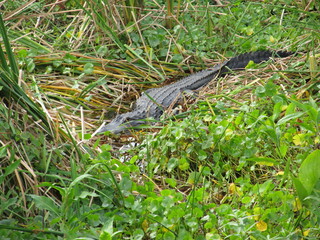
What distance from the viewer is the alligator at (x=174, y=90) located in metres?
4.83

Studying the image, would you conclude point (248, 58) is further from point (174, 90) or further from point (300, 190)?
point (300, 190)

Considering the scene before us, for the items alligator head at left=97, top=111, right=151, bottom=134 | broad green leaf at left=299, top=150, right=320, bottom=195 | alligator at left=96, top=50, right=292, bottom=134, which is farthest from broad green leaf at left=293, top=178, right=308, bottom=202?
alligator at left=96, top=50, right=292, bottom=134

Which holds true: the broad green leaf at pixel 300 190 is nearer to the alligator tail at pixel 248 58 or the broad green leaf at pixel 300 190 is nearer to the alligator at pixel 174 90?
the alligator at pixel 174 90

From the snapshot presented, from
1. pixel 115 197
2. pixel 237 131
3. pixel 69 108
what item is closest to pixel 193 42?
pixel 69 108

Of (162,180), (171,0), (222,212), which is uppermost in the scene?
(171,0)

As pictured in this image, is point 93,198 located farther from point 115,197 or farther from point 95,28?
point 95,28

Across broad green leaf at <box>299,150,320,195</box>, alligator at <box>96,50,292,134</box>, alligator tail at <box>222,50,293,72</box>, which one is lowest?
alligator at <box>96,50,292,134</box>

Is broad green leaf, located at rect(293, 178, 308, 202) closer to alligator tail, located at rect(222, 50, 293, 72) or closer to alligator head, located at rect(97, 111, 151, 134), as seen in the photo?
alligator head, located at rect(97, 111, 151, 134)

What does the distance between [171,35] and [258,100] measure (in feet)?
6.16

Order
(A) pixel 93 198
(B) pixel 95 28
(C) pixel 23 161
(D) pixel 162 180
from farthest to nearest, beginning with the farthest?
(B) pixel 95 28 < (D) pixel 162 180 < (A) pixel 93 198 < (C) pixel 23 161

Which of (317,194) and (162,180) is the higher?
(317,194)

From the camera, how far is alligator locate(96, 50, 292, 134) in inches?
190

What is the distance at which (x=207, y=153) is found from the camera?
11.9 ft

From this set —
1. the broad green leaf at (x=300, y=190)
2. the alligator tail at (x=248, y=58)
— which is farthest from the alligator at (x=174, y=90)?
the broad green leaf at (x=300, y=190)
